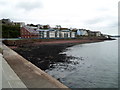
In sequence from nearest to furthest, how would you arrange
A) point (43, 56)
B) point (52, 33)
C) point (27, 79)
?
point (27, 79), point (43, 56), point (52, 33)

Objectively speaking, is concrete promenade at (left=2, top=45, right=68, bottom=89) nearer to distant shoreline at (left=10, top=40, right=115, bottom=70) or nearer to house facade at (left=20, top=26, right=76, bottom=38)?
distant shoreline at (left=10, top=40, right=115, bottom=70)

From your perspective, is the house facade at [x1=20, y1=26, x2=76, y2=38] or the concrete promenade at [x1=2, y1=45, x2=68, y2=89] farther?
the house facade at [x1=20, y1=26, x2=76, y2=38]

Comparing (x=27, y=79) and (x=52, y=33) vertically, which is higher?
(x=52, y=33)

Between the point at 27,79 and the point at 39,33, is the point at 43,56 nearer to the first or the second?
the point at 27,79

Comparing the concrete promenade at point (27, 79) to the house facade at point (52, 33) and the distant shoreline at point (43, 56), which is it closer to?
the distant shoreline at point (43, 56)

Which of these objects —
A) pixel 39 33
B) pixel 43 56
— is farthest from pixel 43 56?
pixel 39 33

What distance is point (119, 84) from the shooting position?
862cm

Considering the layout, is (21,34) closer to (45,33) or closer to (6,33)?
(6,33)

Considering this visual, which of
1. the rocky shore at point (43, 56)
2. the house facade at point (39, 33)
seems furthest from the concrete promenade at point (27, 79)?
the house facade at point (39, 33)

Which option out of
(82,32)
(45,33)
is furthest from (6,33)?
(82,32)

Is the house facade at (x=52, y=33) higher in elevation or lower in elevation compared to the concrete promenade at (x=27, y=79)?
higher

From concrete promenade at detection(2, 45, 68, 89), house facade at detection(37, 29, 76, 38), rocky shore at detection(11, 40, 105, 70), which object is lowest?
rocky shore at detection(11, 40, 105, 70)

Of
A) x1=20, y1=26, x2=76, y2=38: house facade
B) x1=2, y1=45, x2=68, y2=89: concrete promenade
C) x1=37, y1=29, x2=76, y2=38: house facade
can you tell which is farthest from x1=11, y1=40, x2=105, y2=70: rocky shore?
x1=37, y1=29, x2=76, y2=38: house facade

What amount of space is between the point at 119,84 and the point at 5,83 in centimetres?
781
